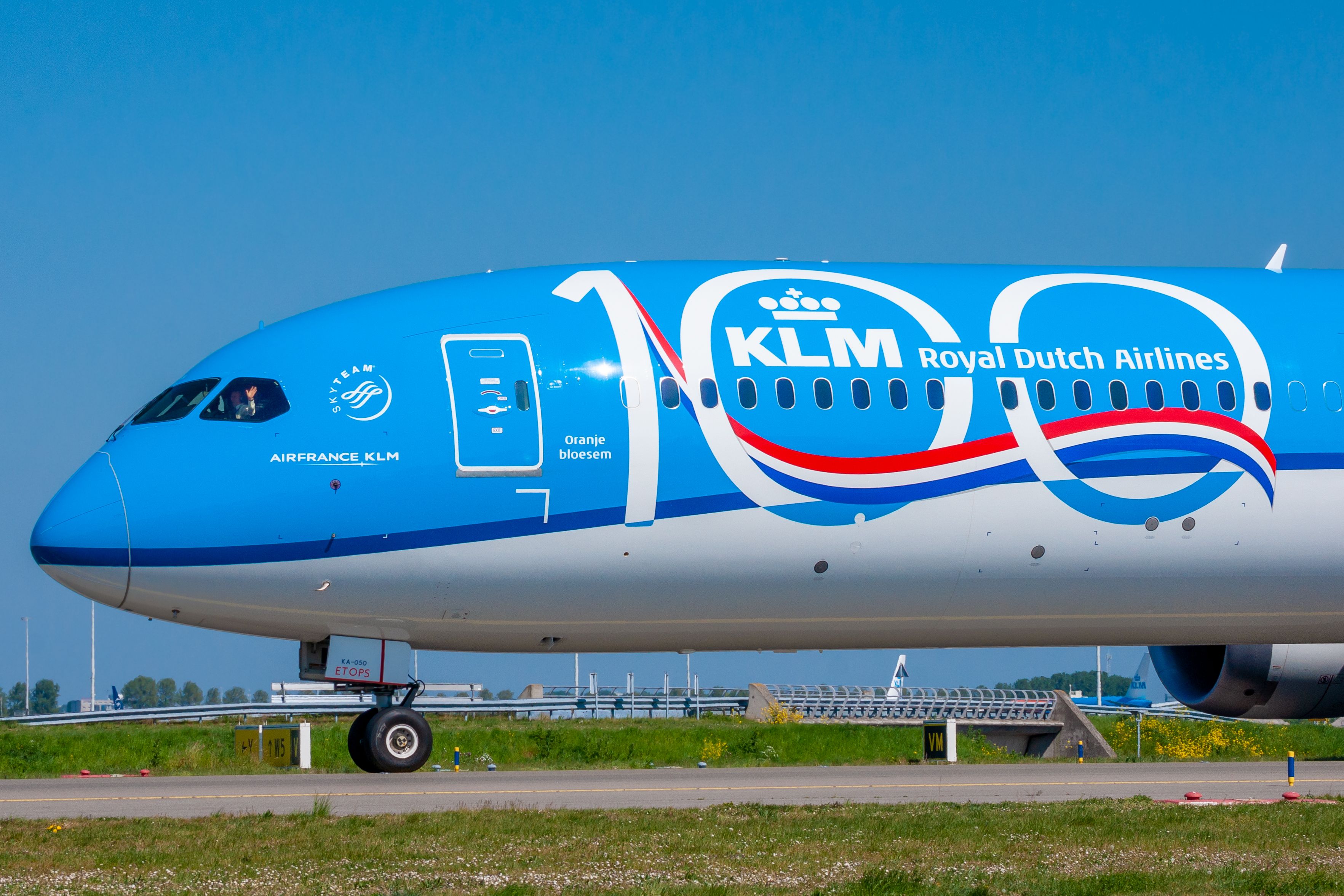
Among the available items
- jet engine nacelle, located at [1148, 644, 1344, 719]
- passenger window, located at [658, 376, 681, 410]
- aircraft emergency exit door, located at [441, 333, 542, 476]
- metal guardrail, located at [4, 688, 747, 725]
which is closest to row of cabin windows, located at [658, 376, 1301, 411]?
passenger window, located at [658, 376, 681, 410]

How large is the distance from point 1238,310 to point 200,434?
13756 millimetres

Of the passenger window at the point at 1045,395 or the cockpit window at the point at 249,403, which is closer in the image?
the cockpit window at the point at 249,403

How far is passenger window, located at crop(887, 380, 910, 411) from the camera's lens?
20.3m

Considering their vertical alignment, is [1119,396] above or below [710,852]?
above

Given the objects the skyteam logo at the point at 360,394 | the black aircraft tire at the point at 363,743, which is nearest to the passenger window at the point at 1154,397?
the skyteam logo at the point at 360,394

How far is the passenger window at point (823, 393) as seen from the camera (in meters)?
20.1

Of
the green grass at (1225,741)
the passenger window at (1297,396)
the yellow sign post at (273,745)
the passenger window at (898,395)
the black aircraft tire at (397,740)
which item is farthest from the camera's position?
the green grass at (1225,741)

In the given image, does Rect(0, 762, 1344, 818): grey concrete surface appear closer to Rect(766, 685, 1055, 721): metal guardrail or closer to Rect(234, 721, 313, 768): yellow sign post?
Rect(234, 721, 313, 768): yellow sign post

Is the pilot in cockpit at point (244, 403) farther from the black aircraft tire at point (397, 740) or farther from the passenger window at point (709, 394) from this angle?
the passenger window at point (709, 394)

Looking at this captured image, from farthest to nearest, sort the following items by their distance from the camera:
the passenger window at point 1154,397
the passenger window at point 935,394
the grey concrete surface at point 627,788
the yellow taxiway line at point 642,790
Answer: the passenger window at point 1154,397 → the passenger window at point 935,394 → the yellow taxiway line at point 642,790 → the grey concrete surface at point 627,788

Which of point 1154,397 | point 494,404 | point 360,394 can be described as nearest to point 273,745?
point 360,394

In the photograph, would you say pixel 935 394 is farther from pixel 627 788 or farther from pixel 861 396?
pixel 627 788

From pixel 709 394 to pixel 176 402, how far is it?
6.36 m

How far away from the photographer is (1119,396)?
2098 centimetres
